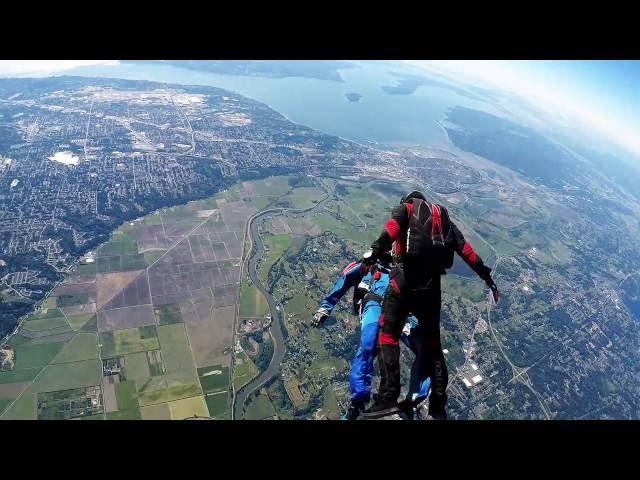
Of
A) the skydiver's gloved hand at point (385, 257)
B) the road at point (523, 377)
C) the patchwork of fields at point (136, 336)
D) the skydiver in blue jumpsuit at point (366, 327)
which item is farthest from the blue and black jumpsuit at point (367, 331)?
the road at point (523, 377)

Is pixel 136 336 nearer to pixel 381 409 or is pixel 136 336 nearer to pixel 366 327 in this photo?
pixel 366 327

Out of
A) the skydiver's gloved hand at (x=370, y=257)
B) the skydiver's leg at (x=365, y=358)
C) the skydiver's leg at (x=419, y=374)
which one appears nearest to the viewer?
the skydiver's leg at (x=365, y=358)

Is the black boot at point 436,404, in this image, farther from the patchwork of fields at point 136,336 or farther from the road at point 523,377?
the road at point 523,377

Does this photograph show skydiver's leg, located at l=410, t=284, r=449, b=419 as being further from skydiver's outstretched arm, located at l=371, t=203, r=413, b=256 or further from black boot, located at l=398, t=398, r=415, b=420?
skydiver's outstretched arm, located at l=371, t=203, r=413, b=256

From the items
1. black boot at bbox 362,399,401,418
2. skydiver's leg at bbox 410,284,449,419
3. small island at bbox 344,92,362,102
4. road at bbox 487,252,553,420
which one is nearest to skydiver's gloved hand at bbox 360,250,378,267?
skydiver's leg at bbox 410,284,449,419
